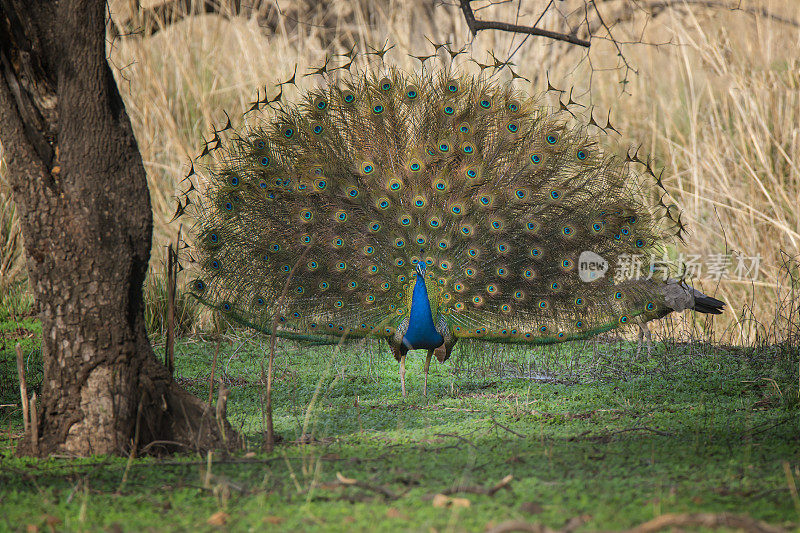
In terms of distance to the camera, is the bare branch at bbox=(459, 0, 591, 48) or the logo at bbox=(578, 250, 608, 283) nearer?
Answer: the bare branch at bbox=(459, 0, 591, 48)

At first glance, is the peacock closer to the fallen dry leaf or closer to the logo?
the logo

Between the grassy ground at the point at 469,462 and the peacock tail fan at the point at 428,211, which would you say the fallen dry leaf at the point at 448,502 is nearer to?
the grassy ground at the point at 469,462

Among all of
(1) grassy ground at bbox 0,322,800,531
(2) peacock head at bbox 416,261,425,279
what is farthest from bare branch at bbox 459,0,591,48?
(1) grassy ground at bbox 0,322,800,531

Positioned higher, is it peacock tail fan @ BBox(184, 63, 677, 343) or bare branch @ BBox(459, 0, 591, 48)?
bare branch @ BBox(459, 0, 591, 48)

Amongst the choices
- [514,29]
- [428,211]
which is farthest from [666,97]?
[514,29]

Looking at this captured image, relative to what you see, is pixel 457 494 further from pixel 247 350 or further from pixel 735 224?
pixel 735 224

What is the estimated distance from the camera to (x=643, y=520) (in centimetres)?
210

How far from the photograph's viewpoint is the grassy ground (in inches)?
89.3

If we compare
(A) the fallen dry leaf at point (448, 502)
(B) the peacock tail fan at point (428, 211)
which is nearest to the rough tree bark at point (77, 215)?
(A) the fallen dry leaf at point (448, 502)

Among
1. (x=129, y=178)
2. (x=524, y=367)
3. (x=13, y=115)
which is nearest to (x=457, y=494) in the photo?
(x=129, y=178)

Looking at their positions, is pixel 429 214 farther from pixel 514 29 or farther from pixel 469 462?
pixel 469 462

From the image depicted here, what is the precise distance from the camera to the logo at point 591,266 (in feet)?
15.8

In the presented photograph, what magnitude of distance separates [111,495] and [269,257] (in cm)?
245

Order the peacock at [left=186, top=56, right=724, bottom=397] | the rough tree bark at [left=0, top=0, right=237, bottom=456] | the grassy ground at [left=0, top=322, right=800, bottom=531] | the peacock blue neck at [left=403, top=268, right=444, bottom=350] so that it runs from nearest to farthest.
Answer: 1. the grassy ground at [left=0, top=322, right=800, bottom=531]
2. the rough tree bark at [left=0, top=0, right=237, bottom=456]
3. the peacock blue neck at [left=403, top=268, right=444, bottom=350]
4. the peacock at [left=186, top=56, right=724, bottom=397]
